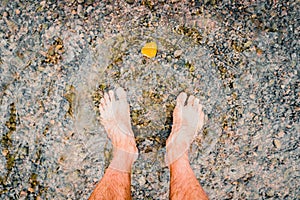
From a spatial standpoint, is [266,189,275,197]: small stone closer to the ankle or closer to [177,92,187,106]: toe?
the ankle

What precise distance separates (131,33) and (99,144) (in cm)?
64

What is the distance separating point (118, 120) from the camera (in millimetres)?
2318

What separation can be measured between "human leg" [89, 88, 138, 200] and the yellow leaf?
245mm

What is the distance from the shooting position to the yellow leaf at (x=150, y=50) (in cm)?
233

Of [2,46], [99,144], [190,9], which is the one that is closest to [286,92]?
[190,9]

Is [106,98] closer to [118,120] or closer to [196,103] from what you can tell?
[118,120]

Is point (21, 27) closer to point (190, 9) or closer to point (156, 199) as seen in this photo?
point (190, 9)

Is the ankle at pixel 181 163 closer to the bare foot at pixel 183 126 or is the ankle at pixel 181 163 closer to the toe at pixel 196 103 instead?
the bare foot at pixel 183 126

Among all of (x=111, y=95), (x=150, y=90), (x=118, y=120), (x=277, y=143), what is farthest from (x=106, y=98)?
(x=277, y=143)

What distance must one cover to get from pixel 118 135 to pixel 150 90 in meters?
0.31

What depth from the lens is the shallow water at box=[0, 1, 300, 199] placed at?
7.52 feet

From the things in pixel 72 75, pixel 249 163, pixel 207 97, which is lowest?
pixel 249 163

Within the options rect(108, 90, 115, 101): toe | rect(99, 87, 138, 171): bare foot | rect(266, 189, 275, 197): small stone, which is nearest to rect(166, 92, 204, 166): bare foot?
rect(99, 87, 138, 171): bare foot

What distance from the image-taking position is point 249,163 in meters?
2.36
